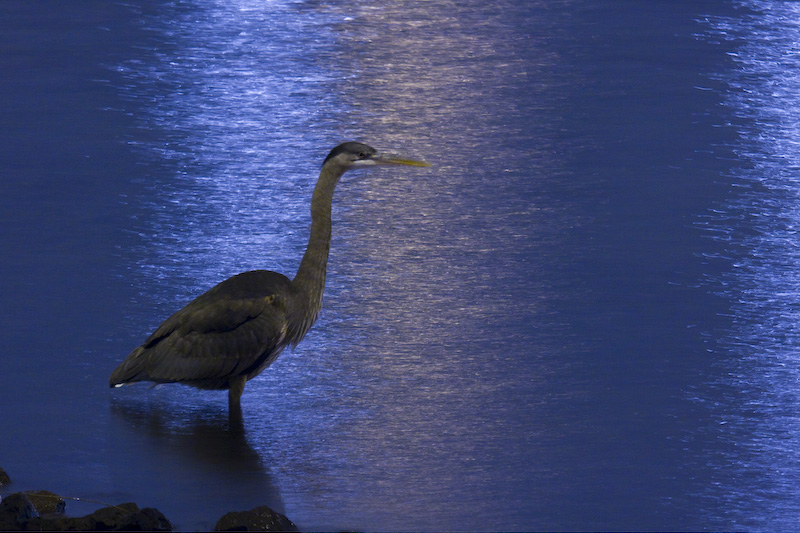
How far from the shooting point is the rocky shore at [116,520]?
5734 mm

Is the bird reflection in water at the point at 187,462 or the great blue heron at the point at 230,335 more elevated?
the great blue heron at the point at 230,335

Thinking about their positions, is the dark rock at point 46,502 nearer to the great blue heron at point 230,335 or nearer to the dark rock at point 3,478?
the dark rock at point 3,478

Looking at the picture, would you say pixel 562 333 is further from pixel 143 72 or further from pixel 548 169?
pixel 143 72

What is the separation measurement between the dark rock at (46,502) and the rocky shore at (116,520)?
0.43 ft

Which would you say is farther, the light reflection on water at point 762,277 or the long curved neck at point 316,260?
the long curved neck at point 316,260

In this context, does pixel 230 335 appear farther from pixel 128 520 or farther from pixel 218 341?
pixel 128 520

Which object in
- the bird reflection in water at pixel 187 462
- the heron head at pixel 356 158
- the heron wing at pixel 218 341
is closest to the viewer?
the bird reflection in water at pixel 187 462

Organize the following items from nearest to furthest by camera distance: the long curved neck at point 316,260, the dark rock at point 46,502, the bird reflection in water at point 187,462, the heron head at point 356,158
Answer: the dark rock at point 46,502
the bird reflection in water at point 187,462
the long curved neck at point 316,260
the heron head at point 356,158

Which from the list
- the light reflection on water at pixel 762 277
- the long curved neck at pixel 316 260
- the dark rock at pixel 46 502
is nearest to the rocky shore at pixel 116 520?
the dark rock at pixel 46 502

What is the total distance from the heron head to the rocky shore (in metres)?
2.41

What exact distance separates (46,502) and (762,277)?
4.83m

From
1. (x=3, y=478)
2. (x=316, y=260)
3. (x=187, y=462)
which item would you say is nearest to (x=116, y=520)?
(x=3, y=478)

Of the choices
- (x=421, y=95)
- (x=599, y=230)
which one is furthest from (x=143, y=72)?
(x=599, y=230)

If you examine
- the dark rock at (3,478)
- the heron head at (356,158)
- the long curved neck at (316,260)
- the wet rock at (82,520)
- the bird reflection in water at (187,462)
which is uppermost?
the heron head at (356,158)
